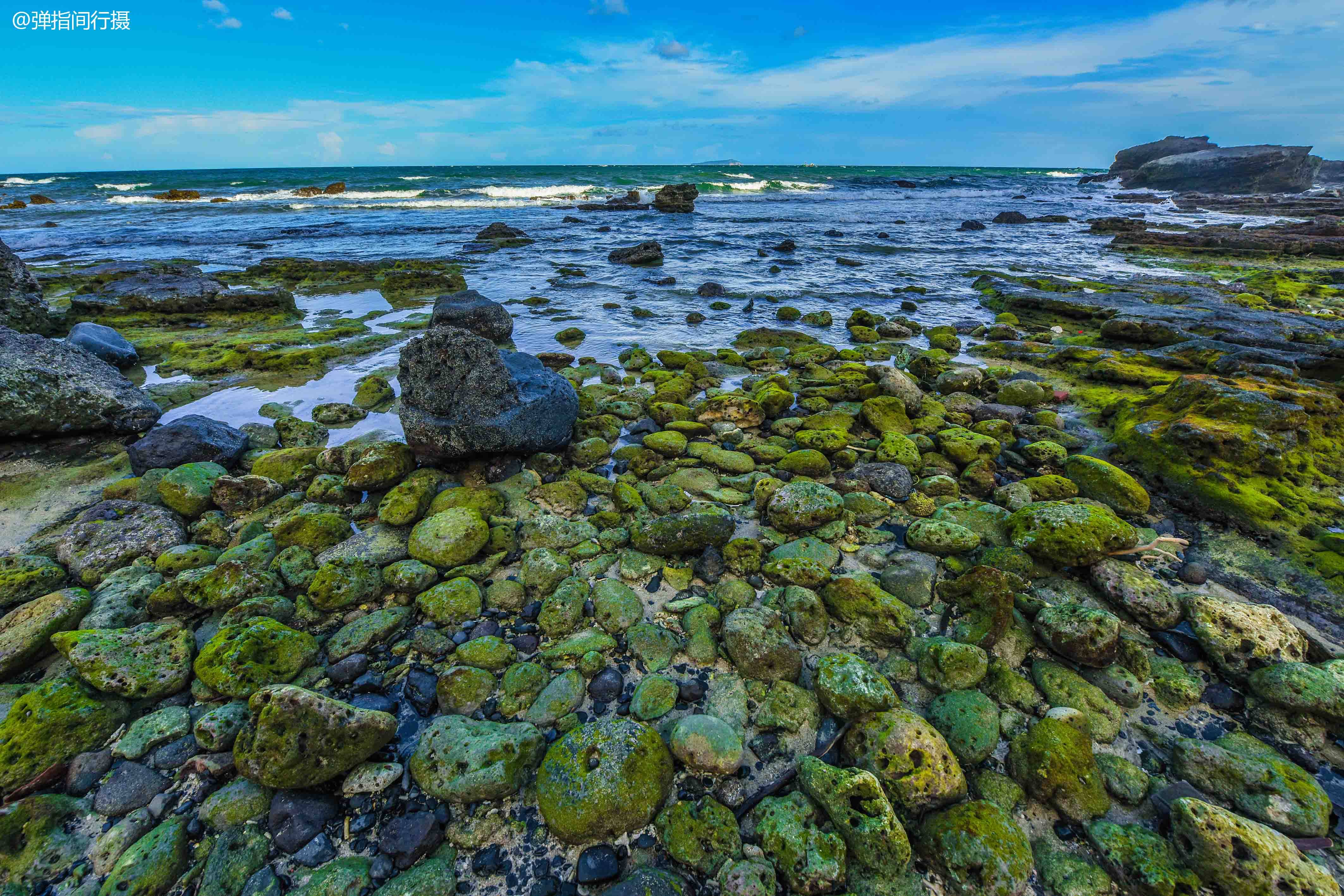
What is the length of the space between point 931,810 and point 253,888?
2.68 m

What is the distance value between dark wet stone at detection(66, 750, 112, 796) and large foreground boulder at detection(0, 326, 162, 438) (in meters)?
4.45

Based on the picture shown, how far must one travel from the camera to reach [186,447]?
4613 mm

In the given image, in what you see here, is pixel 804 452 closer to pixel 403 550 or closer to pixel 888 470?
pixel 888 470

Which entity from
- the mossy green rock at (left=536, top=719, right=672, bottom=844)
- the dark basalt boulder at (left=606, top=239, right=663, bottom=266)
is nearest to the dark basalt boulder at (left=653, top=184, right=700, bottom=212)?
the dark basalt boulder at (left=606, top=239, right=663, bottom=266)

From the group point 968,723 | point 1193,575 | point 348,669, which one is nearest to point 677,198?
point 1193,575

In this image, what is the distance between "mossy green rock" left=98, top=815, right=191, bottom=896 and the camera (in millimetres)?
1904

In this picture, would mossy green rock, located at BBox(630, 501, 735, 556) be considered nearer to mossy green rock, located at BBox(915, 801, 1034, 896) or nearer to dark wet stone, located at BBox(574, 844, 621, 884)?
dark wet stone, located at BBox(574, 844, 621, 884)

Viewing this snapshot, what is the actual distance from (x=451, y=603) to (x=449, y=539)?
21.3 inches

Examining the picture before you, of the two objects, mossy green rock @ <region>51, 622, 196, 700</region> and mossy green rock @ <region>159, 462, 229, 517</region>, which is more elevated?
mossy green rock @ <region>159, 462, 229, 517</region>

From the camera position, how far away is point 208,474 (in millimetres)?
4223

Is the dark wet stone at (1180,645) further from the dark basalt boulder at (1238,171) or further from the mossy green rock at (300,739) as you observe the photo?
the dark basalt boulder at (1238,171)

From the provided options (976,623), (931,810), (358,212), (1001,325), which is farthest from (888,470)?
(358,212)

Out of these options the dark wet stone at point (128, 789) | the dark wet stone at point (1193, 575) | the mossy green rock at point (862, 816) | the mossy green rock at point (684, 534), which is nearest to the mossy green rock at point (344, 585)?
the dark wet stone at point (128, 789)

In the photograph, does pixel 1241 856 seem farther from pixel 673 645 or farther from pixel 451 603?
pixel 451 603
